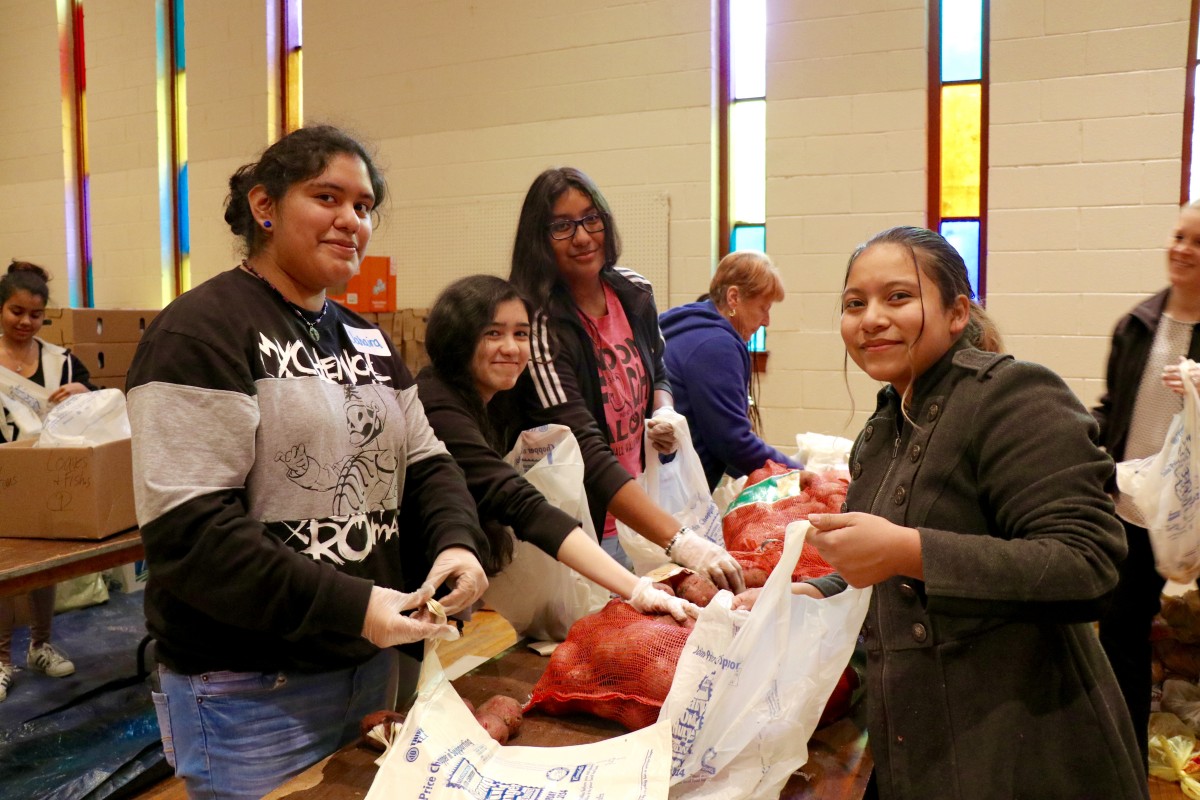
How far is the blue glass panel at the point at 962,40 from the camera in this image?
Result: 427 centimetres

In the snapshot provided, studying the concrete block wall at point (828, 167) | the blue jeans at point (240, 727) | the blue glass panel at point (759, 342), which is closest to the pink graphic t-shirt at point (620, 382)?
the blue jeans at point (240, 727)

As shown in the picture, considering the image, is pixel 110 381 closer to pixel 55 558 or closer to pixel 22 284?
pixel 22 284

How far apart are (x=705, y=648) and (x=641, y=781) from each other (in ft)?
0.66

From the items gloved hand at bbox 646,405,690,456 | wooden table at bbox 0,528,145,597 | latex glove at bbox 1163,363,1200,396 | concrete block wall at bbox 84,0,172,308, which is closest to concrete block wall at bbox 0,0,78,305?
concrete block wall at bbox 84,0,172,308

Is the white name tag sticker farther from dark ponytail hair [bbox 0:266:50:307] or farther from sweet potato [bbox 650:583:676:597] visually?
dark ponytail hair [bbox 0:266:50:307]

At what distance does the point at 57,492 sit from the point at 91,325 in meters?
2.71

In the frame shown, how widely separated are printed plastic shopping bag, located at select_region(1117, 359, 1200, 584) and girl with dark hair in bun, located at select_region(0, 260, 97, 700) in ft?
11.2

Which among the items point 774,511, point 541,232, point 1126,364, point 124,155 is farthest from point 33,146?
point 1126,364

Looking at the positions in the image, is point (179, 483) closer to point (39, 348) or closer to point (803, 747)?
point (803, 747)

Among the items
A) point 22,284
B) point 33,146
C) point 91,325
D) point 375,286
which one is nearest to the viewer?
point 22,284

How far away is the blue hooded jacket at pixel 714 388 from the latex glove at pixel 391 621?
5.38 ft

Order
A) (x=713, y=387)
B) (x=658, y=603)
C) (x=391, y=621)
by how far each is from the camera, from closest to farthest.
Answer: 1. (x=391, y=621)
2. (x=658, y=603)
3. (x=713, y=387)

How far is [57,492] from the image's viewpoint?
236cm

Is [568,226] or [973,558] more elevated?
[568,226]
